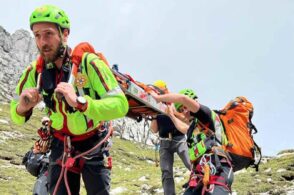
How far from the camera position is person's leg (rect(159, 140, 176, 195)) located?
12438mm

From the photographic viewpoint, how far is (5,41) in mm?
170500

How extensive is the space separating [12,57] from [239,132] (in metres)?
172

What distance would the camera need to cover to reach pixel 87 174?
623 cm

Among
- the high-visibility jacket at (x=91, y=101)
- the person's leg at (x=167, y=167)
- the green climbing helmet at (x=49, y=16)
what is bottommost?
the person's leg at (x=167, y=167)

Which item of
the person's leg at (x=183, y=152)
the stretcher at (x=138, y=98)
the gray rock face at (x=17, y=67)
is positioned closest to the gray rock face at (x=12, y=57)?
the gray rock face at (x=17, y=67)

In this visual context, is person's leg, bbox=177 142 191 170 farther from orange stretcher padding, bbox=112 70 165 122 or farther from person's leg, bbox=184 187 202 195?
person's leg, bbox=184 187 202 195

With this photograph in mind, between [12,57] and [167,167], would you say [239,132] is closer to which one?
[167,167]

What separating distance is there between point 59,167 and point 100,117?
160 centimetres

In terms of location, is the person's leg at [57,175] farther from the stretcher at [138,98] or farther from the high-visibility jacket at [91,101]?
the stretcher at [138,98]

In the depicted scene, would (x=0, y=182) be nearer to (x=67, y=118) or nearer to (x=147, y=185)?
(x=147, y=185)

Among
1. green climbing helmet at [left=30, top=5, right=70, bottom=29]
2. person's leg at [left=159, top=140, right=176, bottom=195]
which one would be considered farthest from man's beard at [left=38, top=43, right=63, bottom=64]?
person's leg at [left=159, top=140, right=176, bottom=195]

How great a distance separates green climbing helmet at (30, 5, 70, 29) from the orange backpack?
3396mm

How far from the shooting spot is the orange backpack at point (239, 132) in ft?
24.5

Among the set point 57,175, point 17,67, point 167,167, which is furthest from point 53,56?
point 17,67
